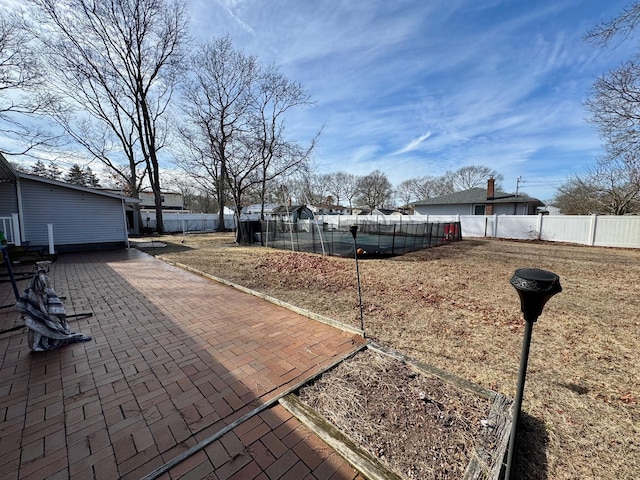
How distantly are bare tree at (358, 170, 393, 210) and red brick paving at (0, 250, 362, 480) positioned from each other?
5188 cm

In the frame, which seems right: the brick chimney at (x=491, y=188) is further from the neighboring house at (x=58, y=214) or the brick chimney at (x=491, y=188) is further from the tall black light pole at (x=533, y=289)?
the neighboring house at (x=58, y=214)

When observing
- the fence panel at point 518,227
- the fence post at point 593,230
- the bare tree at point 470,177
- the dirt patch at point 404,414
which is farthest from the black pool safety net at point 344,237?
the bare tree at point 470,177

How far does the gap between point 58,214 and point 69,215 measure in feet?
1.13

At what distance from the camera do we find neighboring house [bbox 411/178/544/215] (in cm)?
2169

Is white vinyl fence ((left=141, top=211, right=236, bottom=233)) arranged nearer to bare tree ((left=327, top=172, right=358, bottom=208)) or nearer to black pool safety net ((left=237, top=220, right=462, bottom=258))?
black pool safety net ((left=237, top=220, right=462, bottom=258))

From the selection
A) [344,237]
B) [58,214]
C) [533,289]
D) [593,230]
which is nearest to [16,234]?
[58,214]

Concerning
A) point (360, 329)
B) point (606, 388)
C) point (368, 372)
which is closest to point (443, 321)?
point (360, 329)

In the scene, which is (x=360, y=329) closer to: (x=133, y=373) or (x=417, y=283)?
Result: (x=133, y=373)

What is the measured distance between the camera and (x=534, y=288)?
44.4 inches

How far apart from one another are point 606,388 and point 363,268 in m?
5.52

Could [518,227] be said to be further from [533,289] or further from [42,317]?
[42,317]

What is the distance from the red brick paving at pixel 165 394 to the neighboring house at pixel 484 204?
23.8 meters

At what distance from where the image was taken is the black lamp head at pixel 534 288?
3.69 ft

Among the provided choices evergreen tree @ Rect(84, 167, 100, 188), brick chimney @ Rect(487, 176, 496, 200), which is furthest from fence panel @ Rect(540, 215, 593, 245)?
evergreen tree @ Rect(84, 167, 100, 188)
